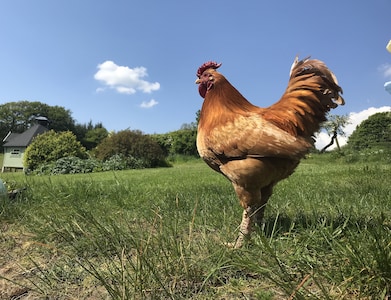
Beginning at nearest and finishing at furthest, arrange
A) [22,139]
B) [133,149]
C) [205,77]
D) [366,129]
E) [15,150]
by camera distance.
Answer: [205,77]
[366,129]
[133,149]
[15,150]
[22,139]

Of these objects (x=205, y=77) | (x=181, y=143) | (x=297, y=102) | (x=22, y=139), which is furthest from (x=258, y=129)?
(x=22, y=139)

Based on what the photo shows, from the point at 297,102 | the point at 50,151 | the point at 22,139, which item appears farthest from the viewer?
the point at 22,139

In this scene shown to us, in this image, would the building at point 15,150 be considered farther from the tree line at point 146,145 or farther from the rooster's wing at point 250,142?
the rooster's wing at point 250,142

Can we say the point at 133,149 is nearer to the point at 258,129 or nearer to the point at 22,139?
the point at 258,129

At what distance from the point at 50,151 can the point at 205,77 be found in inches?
867

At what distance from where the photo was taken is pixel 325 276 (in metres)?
1.38

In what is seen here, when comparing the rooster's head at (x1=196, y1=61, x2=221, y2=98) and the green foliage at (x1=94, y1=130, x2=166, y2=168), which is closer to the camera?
the rooster's head at (x1=196, y1=61, x2=221, y2=98)

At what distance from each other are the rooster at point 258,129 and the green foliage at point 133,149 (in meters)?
17.7

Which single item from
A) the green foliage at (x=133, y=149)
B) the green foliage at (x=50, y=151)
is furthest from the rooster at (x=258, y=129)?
the green foliage at (x=50, y=151)

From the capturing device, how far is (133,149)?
807 inches

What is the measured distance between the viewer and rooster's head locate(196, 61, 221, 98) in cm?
285

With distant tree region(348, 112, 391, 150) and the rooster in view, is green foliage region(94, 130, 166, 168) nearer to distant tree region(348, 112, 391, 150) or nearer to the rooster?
distant tree region(348, 112, 391, 150)

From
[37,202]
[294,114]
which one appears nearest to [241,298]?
[294,114]

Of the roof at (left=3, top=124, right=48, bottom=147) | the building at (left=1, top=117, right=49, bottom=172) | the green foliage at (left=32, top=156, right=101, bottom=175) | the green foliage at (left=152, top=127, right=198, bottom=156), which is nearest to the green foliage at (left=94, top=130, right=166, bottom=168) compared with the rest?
the green foliage at (left=32, top=156, right=101, bottom=175)
